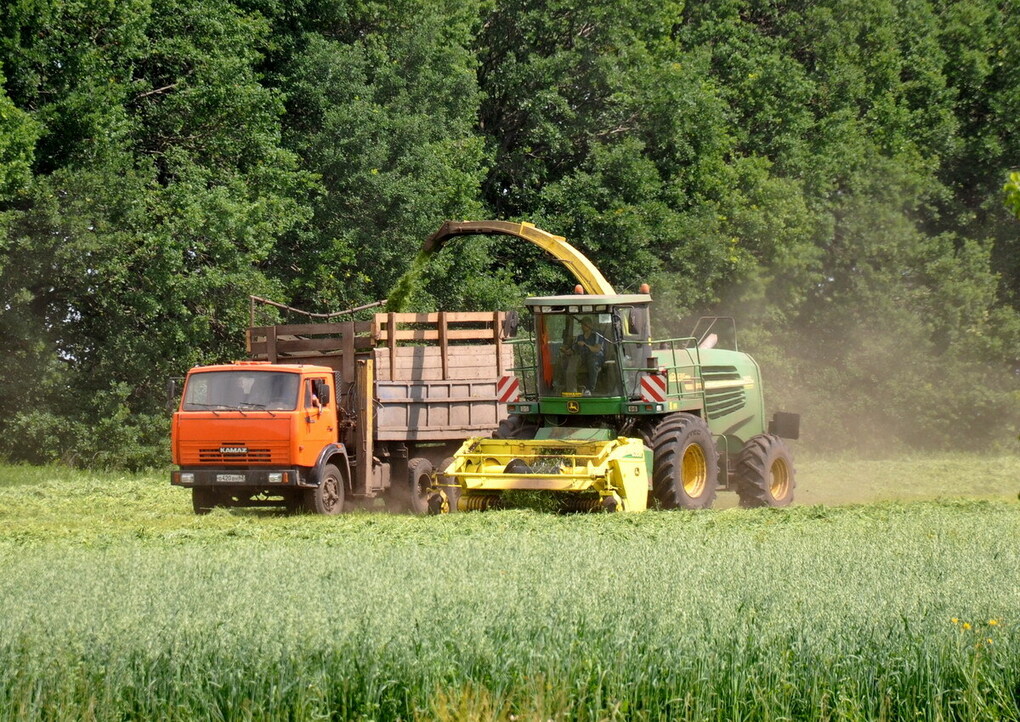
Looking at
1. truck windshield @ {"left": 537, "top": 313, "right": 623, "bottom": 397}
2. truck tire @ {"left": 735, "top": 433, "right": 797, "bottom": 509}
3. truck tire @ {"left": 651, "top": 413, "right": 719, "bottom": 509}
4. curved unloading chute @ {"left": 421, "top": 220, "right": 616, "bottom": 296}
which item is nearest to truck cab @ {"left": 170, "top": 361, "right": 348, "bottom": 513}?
truck windshield @ {"left": 537, "top": 313, "right": 623, "bottom": 397}

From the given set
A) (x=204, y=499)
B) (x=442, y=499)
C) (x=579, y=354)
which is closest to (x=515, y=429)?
(x=579, y=354)

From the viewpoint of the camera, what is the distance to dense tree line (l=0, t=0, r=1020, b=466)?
23.4 metres

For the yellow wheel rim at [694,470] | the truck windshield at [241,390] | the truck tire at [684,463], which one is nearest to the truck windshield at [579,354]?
the truck tire at [684,463]

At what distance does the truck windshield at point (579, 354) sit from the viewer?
17141 mm

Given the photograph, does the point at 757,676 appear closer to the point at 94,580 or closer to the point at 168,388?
the point at 94,580

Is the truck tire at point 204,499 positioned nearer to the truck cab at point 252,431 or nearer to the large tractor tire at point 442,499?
the truck cab at point 252,431

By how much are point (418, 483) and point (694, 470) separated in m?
3.68

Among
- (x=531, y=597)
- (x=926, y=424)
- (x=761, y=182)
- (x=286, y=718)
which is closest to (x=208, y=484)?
(x=531, y=597)

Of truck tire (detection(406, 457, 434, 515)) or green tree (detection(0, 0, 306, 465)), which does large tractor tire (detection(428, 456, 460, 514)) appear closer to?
truck tire (detection(406, 457, 434, 515))

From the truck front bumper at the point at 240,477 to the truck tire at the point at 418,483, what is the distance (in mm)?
1957

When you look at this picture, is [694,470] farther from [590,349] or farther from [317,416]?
[317,416]

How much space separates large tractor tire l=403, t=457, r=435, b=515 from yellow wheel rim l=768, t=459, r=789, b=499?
5.12 meters

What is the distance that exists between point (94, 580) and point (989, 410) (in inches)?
1401

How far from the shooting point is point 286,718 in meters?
6.39
